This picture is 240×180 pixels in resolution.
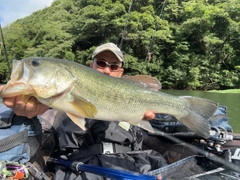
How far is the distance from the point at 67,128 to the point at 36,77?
0.76 meters

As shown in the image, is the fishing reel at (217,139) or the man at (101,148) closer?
the man at (101,148)

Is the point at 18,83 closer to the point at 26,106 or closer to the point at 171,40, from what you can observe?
the point at 26,106

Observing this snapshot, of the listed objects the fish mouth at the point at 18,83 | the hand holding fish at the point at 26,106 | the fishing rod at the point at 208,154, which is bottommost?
the fishing rod at the point at 208,154

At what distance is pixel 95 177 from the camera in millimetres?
2416

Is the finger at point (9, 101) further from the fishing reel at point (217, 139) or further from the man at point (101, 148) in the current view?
the fishing reel at point (217, 139)

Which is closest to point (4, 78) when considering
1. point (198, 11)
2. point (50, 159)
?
point (198, 11)

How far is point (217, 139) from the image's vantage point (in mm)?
2898

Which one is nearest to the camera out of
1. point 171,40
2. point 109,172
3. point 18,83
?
point 18,83

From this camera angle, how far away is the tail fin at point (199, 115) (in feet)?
7.26

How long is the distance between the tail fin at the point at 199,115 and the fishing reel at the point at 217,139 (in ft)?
2.46

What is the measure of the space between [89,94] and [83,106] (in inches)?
5.0

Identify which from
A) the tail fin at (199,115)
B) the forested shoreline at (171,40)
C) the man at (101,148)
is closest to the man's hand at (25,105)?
the man at (101,148)

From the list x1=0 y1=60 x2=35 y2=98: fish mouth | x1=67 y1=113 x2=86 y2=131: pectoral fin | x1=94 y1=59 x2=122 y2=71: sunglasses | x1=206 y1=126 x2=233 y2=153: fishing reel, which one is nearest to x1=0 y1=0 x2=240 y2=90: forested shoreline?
x1=94 y1=59 x2=122 y2=71: sunglasses

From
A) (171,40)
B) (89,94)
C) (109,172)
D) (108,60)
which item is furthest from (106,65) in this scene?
(171,40)
